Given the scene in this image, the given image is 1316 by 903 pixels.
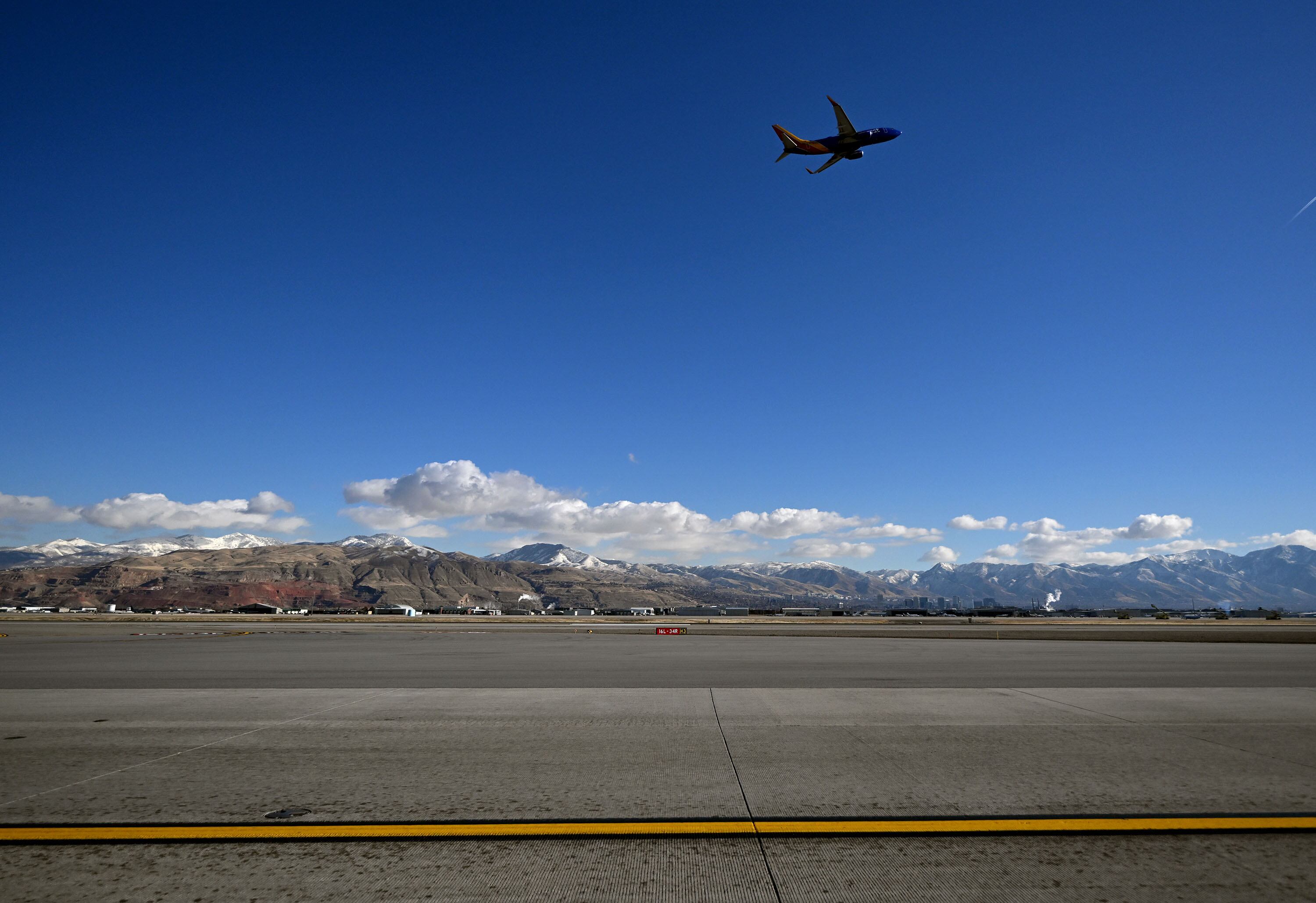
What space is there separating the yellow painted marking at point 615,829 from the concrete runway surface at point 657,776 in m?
0.17

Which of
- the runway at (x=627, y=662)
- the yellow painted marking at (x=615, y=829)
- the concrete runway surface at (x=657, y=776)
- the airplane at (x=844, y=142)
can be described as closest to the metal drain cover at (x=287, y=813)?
the concrete runway surface at (x=657, y=776)

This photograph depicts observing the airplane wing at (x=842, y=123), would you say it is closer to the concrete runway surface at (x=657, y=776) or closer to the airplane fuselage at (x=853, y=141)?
the airplane fuselage at (x=853, y=141)

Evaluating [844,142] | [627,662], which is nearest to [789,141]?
[844,142]

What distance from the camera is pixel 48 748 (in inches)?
369

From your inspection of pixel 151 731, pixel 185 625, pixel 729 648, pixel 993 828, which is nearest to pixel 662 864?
pixel 993 828

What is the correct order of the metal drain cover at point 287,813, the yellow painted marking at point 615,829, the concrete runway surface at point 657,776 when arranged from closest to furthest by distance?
the concrete runway surface at point 657,776 → the yellow painted marking at point 615,829 → the metal drain cover at point 287,813

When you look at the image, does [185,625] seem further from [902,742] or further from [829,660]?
[902,742]

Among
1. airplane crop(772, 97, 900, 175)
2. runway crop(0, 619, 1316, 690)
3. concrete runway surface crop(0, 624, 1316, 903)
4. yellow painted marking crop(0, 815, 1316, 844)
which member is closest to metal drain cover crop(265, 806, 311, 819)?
concrete runway surface crop(0, 624, 1316, 903)

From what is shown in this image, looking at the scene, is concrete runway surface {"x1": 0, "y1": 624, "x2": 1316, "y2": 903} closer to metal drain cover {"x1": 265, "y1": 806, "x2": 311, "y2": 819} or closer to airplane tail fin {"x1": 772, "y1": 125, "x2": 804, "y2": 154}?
metal drain cover {"x1": 265, "y1": 806, "x2": 311, "y2": 819}

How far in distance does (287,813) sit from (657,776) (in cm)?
385

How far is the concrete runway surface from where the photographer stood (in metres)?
5.12

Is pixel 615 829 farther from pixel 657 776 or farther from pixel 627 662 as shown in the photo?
pixel 627 662

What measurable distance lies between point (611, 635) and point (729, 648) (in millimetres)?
14785

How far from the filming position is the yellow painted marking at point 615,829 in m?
5.98
